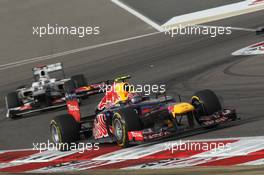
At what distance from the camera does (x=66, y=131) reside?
1359cm

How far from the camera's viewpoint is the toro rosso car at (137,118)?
12.1 metres

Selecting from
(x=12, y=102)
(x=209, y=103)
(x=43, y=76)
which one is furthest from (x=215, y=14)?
(x=209, y=103)

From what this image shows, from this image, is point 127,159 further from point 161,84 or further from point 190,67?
point 190,67

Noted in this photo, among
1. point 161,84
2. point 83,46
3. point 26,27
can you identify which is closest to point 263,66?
point 161,84

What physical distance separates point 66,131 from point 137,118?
193 centimetres

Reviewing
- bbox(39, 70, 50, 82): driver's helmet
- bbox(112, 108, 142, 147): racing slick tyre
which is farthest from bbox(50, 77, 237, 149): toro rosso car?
Answer: bbox(39, 70, 50, 82): driver's helmet

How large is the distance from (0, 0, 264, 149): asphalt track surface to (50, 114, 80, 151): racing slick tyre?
4.60 feet

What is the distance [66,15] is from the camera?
118ft

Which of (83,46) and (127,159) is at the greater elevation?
(83,46)

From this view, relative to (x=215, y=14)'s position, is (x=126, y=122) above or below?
below

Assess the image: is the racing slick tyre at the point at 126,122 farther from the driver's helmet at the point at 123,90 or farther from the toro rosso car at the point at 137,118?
the driver's helmet at the point at 123,90

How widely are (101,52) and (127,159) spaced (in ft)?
59.2

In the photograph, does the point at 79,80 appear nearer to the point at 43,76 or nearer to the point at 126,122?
the point at 43,76

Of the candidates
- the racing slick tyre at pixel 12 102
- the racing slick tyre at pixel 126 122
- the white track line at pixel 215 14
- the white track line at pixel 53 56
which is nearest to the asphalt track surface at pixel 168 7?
the white track line at pixel 215 14
